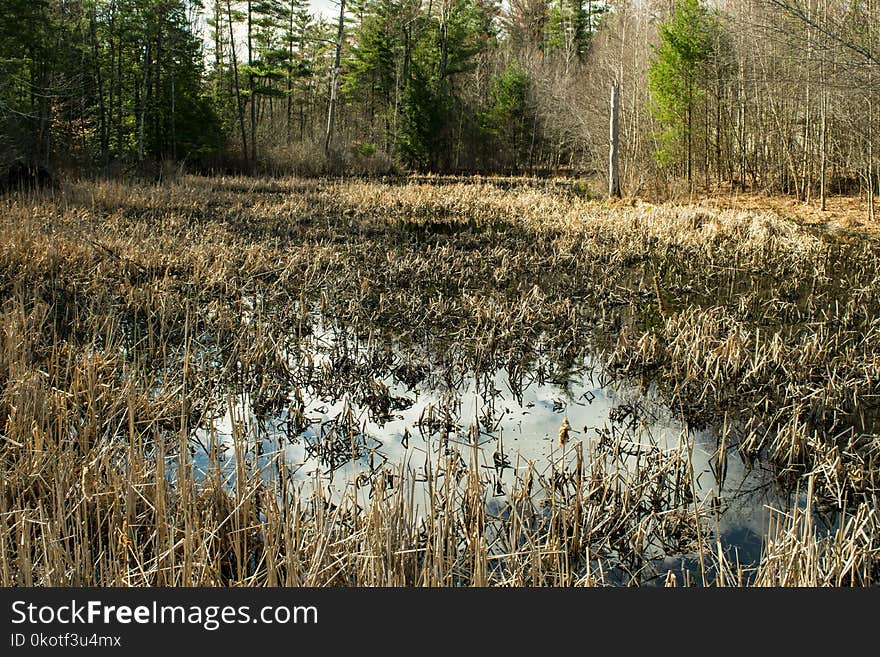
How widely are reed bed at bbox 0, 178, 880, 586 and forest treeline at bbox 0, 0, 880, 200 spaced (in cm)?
437

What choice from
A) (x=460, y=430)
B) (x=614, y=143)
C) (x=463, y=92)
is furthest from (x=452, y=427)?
(x=463, y=92)

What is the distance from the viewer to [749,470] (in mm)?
3525

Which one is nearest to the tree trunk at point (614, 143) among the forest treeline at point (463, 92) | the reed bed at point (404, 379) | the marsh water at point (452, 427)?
the forest treeline at point (463, 92)

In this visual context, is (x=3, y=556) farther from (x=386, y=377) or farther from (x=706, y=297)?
(x=706, y=297)

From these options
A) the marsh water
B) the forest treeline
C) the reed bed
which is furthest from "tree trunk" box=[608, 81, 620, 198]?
the marsh water

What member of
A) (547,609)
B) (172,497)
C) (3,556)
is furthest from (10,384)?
(547,609)

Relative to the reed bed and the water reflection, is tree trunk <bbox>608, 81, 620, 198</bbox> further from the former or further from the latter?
the water reflection

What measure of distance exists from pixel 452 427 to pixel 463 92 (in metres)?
36.2

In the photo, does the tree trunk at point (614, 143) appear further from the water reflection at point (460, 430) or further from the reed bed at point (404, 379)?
the water reflection at point (460, 430)

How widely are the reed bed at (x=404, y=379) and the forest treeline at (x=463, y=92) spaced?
172 inches

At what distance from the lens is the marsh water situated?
323 centimetres

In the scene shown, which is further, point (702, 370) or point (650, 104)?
point (650, 104)

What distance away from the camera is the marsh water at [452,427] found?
3230 millimetres

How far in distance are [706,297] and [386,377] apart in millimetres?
4388
